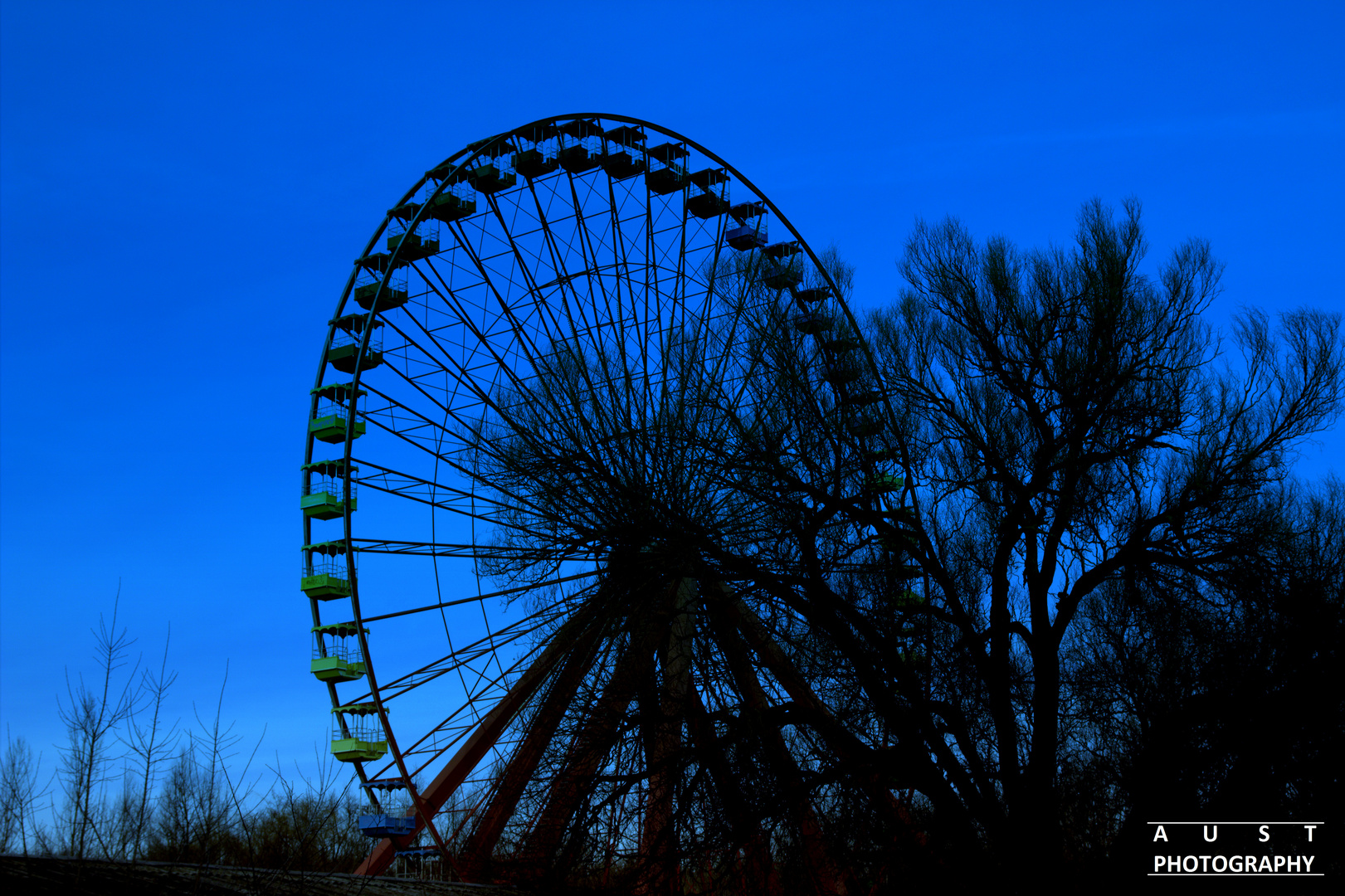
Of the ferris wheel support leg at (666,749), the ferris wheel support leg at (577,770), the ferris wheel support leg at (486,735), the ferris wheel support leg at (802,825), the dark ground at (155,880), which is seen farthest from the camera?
the ferris wheel support leg at (486,735)

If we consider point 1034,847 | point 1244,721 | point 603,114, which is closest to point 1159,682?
point 1244,721

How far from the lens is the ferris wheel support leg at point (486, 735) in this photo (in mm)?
17500

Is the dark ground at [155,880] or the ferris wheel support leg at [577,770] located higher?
the ferris wheel support leg at [577,770]

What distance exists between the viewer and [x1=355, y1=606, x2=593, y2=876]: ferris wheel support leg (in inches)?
689

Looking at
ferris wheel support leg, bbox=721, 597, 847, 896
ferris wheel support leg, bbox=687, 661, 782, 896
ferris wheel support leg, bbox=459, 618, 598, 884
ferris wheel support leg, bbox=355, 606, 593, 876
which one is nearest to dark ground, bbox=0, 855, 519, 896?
ferris wheel support leg, bbox=459, 618, 598, 884

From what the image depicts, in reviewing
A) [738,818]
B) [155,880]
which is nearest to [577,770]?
[738,818]

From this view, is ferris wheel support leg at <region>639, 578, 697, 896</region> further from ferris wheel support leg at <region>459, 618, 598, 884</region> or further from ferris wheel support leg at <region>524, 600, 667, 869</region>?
ferris wheel support leg at <region>459, 618, 598, 884</region>

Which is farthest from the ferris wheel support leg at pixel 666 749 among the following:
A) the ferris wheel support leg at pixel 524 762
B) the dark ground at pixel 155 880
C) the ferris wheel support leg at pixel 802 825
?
the dark ground at pixel 155 880

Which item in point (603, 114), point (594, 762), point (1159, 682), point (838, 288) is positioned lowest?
point (594, 762)

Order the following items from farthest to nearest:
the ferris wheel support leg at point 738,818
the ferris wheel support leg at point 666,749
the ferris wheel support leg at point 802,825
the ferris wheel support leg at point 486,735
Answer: the ferris wheel support leg at point 486,735 < the ferris wheel support leg at point 802,825 < the ferris wheel support leg at point 666,749 < the ferris wheel support leg at point 738,818

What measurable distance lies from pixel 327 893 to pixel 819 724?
5624mm

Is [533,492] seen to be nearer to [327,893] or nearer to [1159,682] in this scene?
[327,893]

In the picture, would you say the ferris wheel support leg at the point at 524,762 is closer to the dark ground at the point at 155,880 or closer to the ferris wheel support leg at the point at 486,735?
the ferris wheel support leg at the point at 486,735

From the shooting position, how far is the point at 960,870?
13.8 metres
